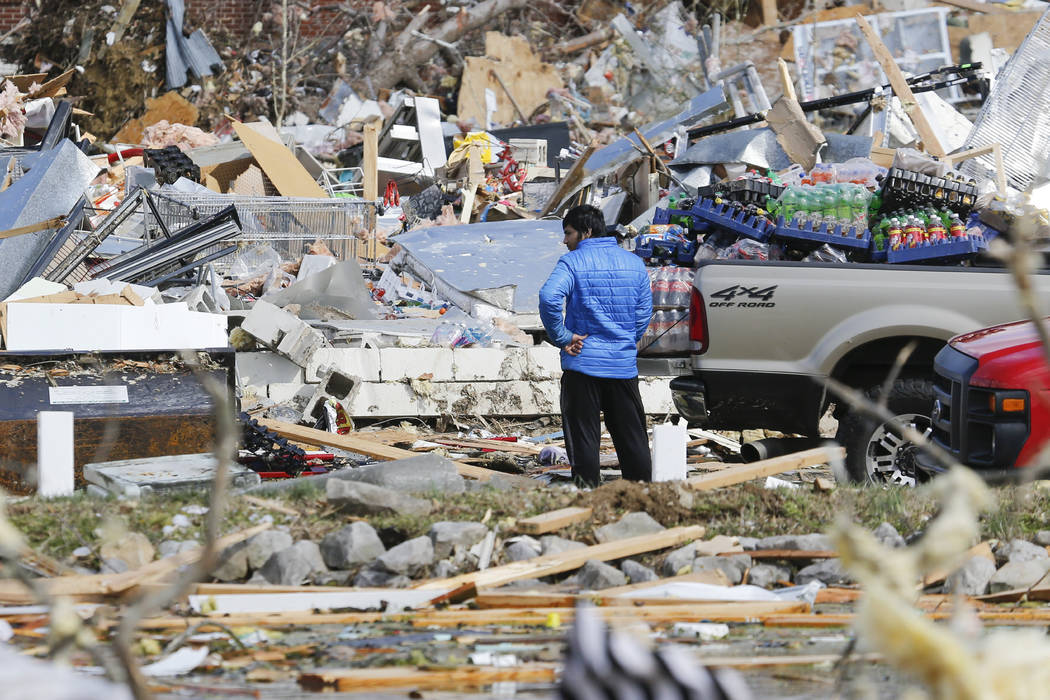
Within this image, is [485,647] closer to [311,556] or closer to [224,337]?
[311,556]

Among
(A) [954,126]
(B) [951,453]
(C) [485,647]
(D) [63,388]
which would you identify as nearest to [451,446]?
(D) [63,388]

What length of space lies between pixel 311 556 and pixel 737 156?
9.71 meters

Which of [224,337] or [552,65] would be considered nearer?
[224,337]

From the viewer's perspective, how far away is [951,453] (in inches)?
268

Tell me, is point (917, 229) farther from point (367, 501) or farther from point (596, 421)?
point (367, 501)

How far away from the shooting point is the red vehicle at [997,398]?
21.1 ft

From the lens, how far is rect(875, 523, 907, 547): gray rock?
5.64 metres

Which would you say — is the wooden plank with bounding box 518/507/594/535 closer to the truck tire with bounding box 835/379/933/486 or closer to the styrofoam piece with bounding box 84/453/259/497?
the styrofoam piece with bounding box 84/453/259/497

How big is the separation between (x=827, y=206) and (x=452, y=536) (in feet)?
17.9

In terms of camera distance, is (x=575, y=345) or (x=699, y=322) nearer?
(x=575, y=345)

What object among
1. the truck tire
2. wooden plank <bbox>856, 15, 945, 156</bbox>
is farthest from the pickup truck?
wooden plank <bbox>856, 15, 945, 156</bbox>

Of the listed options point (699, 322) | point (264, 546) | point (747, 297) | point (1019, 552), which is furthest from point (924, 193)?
point (264, 546)

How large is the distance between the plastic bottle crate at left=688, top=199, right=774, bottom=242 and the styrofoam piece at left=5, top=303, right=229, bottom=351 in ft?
13.2

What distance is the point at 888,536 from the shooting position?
226 inches
